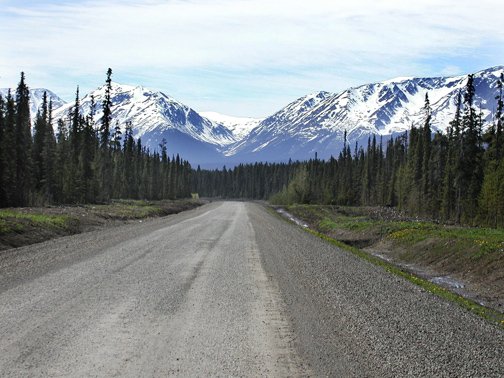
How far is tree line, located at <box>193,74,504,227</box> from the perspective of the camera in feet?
183

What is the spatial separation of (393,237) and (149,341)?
2529 centimetres

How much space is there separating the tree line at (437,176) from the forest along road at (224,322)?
42.5 meters

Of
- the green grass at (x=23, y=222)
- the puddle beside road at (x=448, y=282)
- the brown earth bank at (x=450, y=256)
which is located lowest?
the puddle beside road at (x=448, y=282)

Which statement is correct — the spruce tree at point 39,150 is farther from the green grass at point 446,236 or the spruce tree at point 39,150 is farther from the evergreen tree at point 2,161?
the green grass at point 446,236

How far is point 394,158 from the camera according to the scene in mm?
110188

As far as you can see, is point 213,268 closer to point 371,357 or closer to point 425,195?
point 371,357

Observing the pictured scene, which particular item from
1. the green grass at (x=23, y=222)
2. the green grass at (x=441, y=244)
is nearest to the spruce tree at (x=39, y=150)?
the green grass at (x=23, y=222)

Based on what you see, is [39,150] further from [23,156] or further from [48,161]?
[23,156]

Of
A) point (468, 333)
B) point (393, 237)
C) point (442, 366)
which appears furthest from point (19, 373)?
point (393, 237)

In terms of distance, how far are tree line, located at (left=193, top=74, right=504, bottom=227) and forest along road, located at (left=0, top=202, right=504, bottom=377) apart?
42.5 m

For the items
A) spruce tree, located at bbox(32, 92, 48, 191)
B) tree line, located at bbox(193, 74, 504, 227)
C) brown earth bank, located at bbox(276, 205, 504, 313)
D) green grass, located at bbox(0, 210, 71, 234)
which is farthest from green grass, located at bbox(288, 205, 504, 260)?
spruce tree, located at bbox(32, 92, 48, 191)

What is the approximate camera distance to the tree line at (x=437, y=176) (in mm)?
55812

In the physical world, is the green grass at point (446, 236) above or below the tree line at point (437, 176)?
below

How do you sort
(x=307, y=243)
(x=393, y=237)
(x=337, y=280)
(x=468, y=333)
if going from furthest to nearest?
(x=393, y=237) < (x=307, y=243) < (x=337, y=280) < (x=468, y=333)
